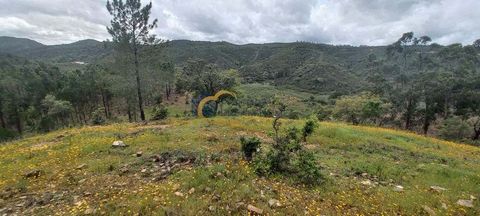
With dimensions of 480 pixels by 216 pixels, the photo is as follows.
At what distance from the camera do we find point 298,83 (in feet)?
416

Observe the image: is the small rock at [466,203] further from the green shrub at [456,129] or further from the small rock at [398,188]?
the green shrub at [456,129]

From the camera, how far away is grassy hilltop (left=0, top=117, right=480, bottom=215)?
734 centimetres

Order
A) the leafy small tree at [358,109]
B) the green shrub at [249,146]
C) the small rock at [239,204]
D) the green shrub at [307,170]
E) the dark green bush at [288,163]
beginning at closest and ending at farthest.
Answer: the small rock at [239,204] → the green shrub at [307,170] → the dark green bush at [288,163] → the green shrub at [249,146] → the leafy small tree at [358,109]

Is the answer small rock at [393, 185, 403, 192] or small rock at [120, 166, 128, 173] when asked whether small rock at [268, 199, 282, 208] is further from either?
small rock at [120, 166, 128, 173]

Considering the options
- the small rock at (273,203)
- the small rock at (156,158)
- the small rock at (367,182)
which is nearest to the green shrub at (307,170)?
the small rock at (367,182)

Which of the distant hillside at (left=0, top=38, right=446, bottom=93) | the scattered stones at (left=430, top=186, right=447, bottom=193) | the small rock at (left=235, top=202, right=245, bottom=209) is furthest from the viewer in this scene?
the distant hillside at (left=0, top=38, right=446, bottom=93)

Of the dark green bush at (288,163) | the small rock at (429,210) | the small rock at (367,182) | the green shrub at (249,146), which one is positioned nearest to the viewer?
the small rock at (429,210)

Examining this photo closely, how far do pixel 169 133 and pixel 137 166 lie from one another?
5197 mm

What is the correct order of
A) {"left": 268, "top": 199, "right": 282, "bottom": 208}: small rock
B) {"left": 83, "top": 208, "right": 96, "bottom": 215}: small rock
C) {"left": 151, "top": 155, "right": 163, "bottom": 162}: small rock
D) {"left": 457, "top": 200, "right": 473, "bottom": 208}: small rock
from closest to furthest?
1. {"left": 83, "top": 208, "right": 96, "bottom": 215}: small rock
2. {"left": 268, "top": 199, "right": 282, "bottom": 208}: small rock
3. {"left": 457, "top": 200, "right": 473, "bottom": 208}: small rock
4. {"left": 151, "top": 155, "right": 163, "bottom": 162}: small rock

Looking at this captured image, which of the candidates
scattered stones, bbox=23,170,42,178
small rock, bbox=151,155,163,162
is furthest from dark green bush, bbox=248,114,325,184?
scattered stones, bbox=23,170,42,178

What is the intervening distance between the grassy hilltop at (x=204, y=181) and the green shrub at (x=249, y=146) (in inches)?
15.9

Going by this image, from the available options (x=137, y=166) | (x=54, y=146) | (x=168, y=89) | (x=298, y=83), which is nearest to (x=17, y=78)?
(x=168, y=89)

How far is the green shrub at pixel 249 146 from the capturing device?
10.2 metres

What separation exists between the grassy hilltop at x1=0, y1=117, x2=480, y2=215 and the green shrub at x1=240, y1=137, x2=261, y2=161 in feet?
1.33
